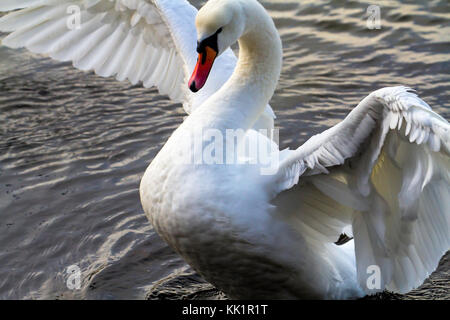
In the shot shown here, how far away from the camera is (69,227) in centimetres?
633

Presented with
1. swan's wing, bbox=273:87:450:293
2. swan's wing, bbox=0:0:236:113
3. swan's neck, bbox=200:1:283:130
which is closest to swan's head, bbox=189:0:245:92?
swan's neck, bbox=200:1:283:130

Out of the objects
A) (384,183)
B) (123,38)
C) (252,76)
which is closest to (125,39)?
(123,38)

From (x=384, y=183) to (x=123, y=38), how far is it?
2.91 meters

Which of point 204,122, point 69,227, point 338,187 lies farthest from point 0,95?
point 338,187

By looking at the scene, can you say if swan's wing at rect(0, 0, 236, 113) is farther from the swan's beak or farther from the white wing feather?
the swan's beak

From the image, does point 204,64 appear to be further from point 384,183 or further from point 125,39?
point 125,39

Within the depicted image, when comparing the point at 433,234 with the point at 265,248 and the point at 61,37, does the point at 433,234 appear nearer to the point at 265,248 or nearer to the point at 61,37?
the point at 265,248

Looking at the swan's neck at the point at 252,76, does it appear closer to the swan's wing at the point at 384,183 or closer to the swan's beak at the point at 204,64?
the swan's beak at the point at 204,64

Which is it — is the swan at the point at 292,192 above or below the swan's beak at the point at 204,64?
below

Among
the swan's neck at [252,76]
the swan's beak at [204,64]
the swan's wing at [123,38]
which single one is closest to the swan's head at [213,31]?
the swan's beak at [204,64]

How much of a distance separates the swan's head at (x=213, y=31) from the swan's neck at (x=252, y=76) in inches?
6.0

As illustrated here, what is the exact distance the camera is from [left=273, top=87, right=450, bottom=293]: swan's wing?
3.67 meters

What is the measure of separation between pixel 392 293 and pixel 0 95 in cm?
566

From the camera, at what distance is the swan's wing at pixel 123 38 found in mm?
5574
